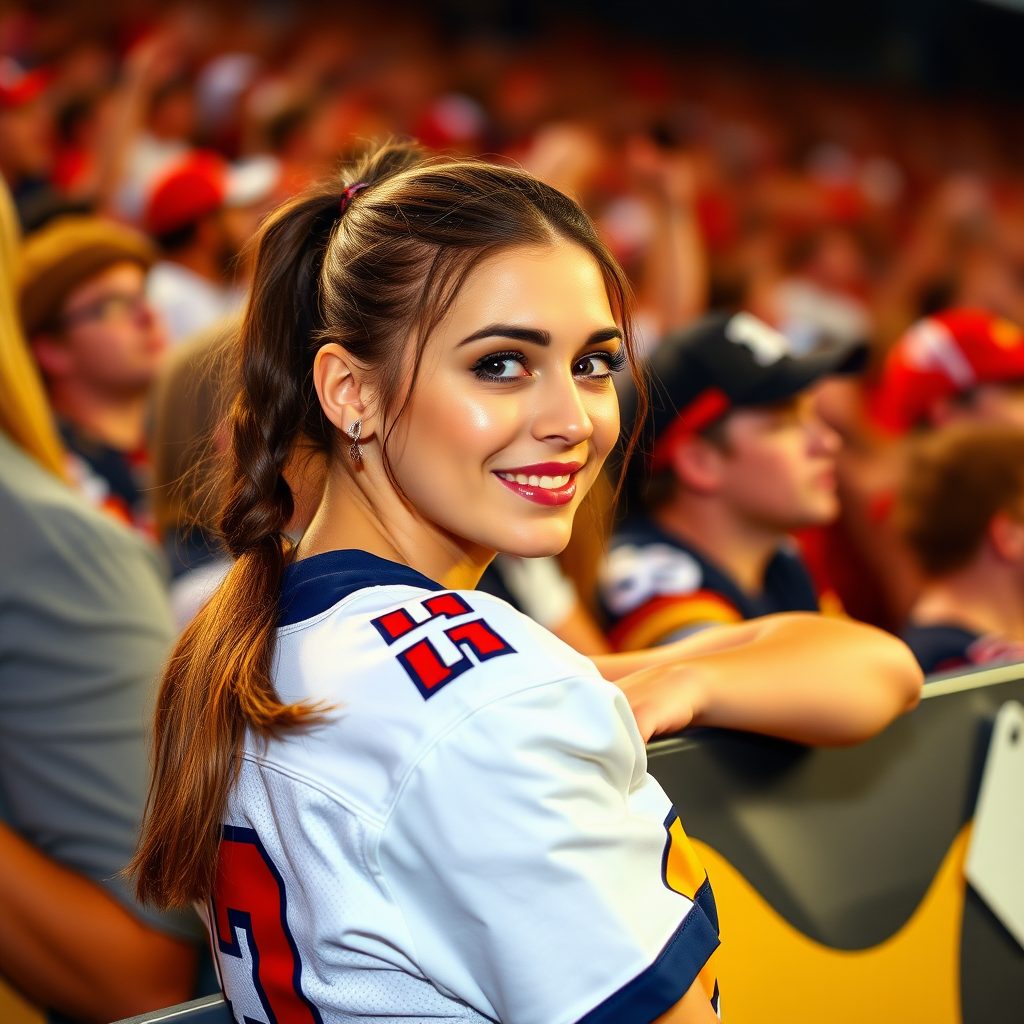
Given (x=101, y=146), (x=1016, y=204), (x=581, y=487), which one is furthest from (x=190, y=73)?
(x=1016, y=204)

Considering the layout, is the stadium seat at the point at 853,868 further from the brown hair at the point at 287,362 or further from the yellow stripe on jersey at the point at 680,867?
the brown hair at the point at 287,362

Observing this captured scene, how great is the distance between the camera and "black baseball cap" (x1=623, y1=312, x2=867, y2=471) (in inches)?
88.6

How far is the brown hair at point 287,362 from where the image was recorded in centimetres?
93

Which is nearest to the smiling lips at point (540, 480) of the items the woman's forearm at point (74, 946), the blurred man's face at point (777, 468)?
the woman's forearm at point (74, 946)

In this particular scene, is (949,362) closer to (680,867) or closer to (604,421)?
(604,421)

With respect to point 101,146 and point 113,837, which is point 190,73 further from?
point 113,837

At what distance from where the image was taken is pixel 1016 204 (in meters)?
9.47

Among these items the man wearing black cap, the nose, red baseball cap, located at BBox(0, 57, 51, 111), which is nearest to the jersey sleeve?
the nose

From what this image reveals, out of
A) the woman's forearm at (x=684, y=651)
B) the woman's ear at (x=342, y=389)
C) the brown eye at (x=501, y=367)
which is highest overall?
the brown eye at (x=501, y=367)

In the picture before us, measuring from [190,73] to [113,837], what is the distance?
5.88 m

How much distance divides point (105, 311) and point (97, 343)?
82 mm

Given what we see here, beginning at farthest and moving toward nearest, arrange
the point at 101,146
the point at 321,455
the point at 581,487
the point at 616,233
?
the point at 616,233, the point at 101,146, the point at 321,455, the point at 581,487

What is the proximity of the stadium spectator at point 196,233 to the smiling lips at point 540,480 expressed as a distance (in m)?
3.05

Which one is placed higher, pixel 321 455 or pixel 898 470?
pixel 321 455
